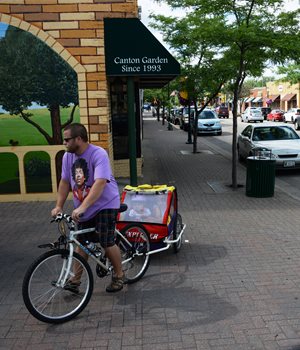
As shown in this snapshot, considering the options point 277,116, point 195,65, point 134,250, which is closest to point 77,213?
point 134,250

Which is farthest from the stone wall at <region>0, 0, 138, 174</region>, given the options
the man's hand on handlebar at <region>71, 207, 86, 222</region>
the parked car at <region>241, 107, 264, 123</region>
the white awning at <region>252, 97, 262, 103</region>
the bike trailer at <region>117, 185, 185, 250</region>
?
the white awning at <region>252, 97, 262, 103</region>

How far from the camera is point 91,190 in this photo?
3.69 meters

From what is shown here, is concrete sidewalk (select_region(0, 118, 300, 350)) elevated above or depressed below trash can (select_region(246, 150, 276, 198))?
below

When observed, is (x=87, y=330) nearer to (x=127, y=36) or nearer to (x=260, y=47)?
(x=127, y=36)

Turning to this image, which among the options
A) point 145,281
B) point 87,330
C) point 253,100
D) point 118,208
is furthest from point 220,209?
point 253,100

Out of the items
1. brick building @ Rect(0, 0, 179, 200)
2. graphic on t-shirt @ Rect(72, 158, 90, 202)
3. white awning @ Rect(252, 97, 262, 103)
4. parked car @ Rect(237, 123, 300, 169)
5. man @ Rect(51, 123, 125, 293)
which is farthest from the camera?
white awning @ Rect(252, 97, 262, 103)

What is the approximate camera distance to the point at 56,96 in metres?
8.55

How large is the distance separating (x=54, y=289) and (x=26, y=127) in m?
5.50

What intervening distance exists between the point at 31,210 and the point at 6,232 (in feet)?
4.69

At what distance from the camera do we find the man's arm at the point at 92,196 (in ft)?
11.8

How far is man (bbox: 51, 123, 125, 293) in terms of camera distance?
3748mm

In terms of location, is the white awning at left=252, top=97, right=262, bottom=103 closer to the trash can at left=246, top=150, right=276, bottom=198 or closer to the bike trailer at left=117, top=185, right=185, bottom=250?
the trash can at left=246, top=150, right=276, bottom=198

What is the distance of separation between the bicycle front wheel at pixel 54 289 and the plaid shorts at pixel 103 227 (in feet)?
0.94

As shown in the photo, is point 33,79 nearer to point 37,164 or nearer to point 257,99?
point 37,164
